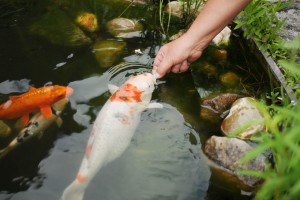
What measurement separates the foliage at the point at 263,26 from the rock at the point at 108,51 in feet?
5.43

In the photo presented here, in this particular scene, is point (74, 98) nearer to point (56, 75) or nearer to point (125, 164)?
point (56, 75)

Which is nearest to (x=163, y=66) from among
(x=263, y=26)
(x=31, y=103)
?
(x=31, y=103)

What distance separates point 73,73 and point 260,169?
100.0 inches

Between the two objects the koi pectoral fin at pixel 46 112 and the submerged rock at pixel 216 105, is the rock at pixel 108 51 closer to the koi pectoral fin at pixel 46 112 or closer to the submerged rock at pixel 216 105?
the koi pectoral fin at pixel 46 112

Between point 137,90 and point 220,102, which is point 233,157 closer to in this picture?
point 220,102

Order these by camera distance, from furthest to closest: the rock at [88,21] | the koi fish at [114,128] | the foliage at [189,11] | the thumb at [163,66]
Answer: the foliage at [189,11] < the rock at [88,21] < the thumb at [163,66] < the koi fish at [114,128]

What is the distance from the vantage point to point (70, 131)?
11.8 ft

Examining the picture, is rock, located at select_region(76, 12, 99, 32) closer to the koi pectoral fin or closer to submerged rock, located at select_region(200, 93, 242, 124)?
the koi pectoral fin

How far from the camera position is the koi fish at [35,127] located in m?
3.37

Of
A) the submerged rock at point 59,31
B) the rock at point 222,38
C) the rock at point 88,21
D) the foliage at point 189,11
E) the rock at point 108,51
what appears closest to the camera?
the rock at point 108,51

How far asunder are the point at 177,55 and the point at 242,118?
1014mm

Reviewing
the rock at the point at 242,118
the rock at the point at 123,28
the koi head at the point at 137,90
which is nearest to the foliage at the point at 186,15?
the rock at the point at 123,28

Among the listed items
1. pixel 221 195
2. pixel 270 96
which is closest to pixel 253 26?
pixel 270 96

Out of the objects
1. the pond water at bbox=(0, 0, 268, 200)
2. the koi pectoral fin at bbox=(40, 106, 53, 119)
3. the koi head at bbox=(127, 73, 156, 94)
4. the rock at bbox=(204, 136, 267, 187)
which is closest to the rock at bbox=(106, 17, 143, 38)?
the pond water at bbox=(0, 0, 268, 200)
